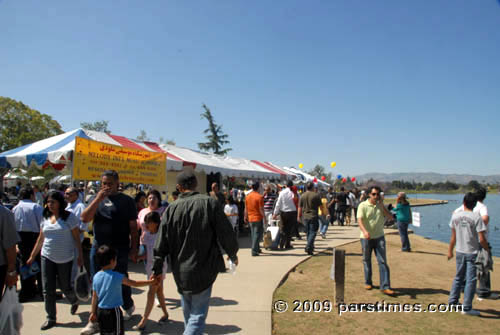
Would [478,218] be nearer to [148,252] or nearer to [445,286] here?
[445,286]

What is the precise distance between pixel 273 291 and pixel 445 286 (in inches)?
134

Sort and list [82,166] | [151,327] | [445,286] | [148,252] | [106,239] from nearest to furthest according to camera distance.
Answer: [106,239], [151,327], [148,252], [445,286], [82,166]

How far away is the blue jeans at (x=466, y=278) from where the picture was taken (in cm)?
490

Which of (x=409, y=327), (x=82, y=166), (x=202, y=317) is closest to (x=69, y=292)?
(x=202, y=317)

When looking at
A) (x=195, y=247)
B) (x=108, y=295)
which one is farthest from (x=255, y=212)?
(x=195, y=247)

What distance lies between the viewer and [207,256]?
9.78 ft

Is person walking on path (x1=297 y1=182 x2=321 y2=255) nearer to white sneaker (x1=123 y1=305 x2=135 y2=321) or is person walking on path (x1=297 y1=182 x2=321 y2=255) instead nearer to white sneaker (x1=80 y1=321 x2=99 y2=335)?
white sneaker (x1=123 y1=305 x2=135 y2=321)

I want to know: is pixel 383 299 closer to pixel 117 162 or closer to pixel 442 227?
pixel 117 162

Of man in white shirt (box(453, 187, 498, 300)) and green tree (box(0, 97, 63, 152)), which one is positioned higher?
green tree (box(0, 97, 63, 152))

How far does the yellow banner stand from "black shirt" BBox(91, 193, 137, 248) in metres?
3.70

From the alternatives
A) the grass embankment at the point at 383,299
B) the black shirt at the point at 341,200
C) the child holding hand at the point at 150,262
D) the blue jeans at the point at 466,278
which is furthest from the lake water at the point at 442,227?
the child holding hand at the point at 150,262

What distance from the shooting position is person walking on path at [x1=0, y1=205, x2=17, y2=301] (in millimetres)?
3014

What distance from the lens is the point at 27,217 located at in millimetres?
5355

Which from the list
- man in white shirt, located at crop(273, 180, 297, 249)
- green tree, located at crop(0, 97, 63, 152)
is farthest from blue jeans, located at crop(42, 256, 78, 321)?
green tree, located at crop(0, 97, 63, 152)
